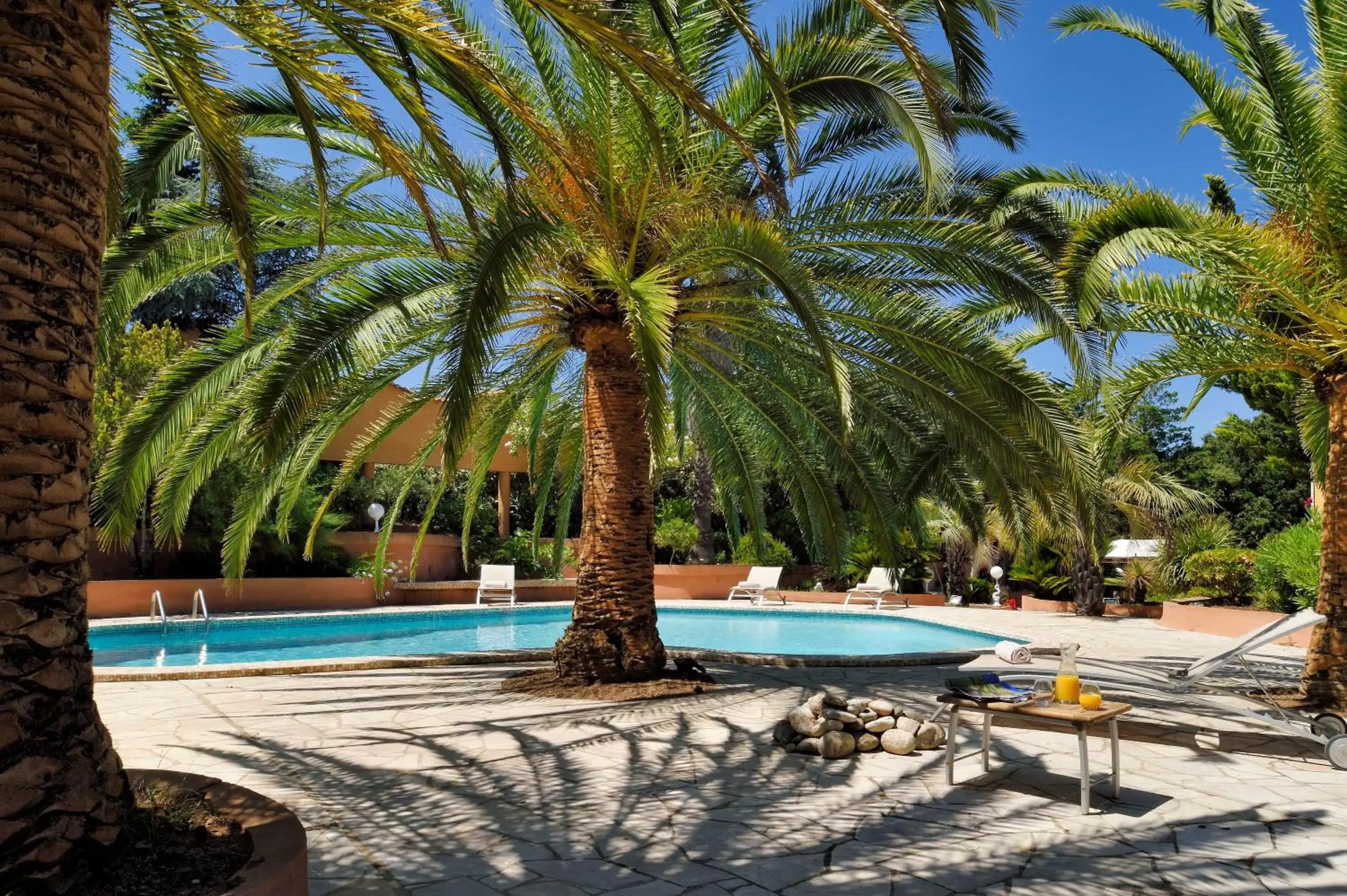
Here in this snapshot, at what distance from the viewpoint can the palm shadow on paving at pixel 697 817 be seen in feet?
12.1

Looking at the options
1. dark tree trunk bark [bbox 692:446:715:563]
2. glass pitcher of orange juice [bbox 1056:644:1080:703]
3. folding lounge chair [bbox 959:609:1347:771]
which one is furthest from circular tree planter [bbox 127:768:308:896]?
dark tree trunk bark [bbox 692:446:715:563]

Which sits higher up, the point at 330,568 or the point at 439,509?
the point at 439,509

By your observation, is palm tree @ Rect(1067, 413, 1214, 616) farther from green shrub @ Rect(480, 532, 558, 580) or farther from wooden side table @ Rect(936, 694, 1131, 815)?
green shrub @ Rect(480, 532, 558, 580)

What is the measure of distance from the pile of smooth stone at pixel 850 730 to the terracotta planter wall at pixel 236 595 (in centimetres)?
1115

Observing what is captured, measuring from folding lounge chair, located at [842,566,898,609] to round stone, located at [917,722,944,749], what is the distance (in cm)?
1361

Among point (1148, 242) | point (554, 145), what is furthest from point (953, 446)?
point (554, 145)

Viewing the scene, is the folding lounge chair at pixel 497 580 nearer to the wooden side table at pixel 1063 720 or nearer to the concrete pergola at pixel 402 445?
the concrete pergola at pixel 402 445

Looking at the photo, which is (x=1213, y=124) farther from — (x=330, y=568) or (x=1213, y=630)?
(x=330, y=568)

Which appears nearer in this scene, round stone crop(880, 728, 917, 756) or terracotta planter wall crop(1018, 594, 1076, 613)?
round stone crop(880, 728, 917, 756)

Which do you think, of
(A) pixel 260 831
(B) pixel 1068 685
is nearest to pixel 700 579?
(B) pixel 1068 685

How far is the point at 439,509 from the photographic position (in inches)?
993

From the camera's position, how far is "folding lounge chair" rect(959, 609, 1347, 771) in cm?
573

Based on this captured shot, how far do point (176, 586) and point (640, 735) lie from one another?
13.4 meters

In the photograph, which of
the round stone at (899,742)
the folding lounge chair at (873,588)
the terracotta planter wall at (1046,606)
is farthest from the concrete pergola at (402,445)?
the round stone at (899,742)
